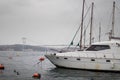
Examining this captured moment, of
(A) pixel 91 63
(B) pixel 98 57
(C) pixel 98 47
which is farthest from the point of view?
(C) pixel 98 47

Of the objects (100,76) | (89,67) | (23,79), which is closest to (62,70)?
(89,67)

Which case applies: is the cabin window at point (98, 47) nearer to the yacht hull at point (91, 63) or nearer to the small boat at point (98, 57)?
the small boat at point (98, 57)

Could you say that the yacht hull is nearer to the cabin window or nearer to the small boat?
the small boat

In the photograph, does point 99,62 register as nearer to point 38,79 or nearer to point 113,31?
point 113,31

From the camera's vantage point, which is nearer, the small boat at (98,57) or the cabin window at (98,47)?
the small boat at (98,57)

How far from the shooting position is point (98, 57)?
31406 mm

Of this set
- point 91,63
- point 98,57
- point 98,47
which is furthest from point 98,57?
point 98,47

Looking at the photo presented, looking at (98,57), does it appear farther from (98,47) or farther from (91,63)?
(98,47)

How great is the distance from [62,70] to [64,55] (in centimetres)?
246

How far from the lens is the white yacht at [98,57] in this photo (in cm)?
3139

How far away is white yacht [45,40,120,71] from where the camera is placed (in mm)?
31391

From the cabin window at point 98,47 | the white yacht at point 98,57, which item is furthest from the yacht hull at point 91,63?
the cabin window at point 98,47

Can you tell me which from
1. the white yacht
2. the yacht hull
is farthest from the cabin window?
the yacht hull

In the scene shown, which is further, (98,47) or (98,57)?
(98,47)
